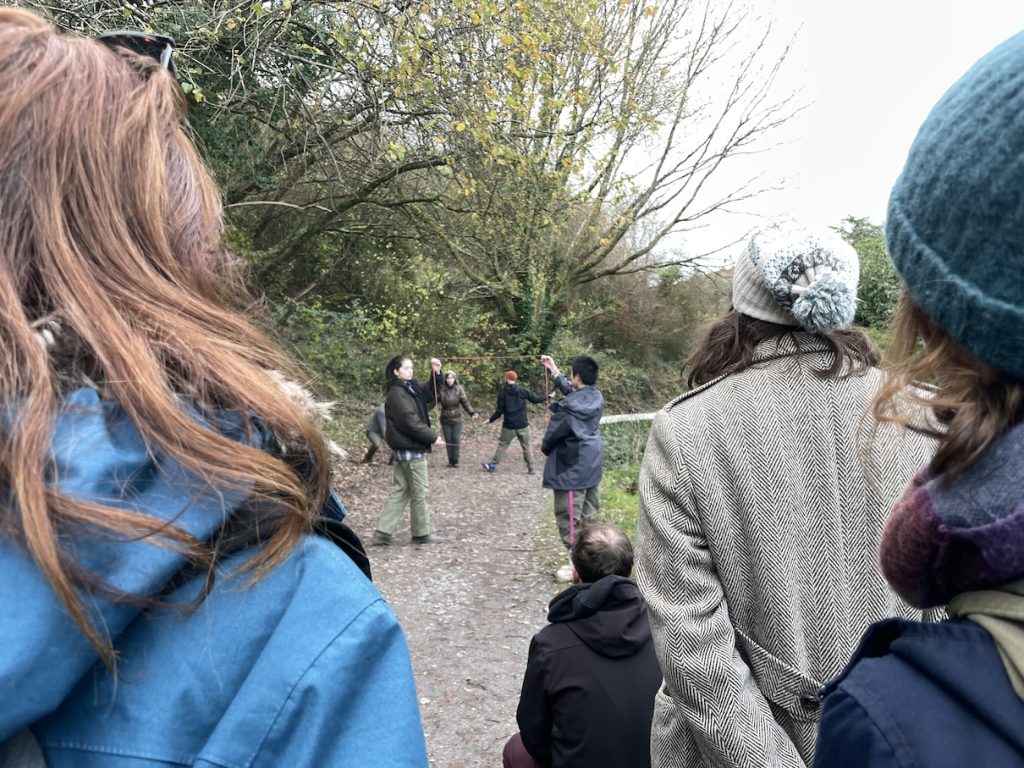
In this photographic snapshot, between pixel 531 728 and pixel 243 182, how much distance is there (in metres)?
7.95

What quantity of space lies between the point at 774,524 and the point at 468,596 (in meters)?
5.15

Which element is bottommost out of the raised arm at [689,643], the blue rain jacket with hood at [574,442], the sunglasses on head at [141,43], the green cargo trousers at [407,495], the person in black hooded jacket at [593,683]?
the green cargo trousers at [407,495]

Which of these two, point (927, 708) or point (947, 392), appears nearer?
point (927, 708)

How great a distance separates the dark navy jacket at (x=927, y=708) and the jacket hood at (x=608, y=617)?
1.82 metres

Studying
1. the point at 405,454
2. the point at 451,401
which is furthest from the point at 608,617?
the point at 451,401

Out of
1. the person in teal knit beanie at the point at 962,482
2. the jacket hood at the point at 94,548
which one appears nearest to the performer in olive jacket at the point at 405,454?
the jacket hood at the point at 94,548

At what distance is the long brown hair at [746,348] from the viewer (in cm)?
174

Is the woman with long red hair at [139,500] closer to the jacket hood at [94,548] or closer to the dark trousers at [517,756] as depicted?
the jacket hood at [94,548]

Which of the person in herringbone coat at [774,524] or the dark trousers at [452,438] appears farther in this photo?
the dark trousers at [452,438]

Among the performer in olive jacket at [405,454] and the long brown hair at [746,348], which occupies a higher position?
the long brown hair at [746,348]

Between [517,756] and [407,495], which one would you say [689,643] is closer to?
[517,756]

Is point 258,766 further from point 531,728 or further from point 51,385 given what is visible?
point 531,728

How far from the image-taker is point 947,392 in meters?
0.79

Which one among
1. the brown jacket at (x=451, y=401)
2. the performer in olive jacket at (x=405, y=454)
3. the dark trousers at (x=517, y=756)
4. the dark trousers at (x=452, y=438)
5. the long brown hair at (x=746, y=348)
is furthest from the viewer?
the dark trousers at (x=452, y=438)
